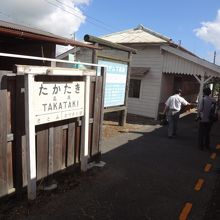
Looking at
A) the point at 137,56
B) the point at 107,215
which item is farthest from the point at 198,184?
the point at 137,56

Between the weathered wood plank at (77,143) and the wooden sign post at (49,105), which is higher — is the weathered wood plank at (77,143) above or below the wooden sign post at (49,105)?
below

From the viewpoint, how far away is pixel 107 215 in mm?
4441

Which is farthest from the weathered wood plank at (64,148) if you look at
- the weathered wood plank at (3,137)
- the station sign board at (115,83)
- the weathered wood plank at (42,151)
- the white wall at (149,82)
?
the white wall at (149,82)

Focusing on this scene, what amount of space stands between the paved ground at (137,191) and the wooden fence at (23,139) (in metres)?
→ 0.41

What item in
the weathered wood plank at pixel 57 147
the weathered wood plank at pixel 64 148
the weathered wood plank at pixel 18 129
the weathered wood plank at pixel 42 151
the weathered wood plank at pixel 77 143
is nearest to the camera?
the weathered wood plank at pixel 18 129

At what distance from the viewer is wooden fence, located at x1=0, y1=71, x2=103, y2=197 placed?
4.22m

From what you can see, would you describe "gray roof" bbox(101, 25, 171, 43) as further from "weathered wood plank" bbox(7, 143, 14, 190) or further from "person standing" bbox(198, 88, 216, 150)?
"weathered wood plank" bbox(7, 143, 14, 190)

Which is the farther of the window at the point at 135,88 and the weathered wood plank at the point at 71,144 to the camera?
the window at the point at 135,88

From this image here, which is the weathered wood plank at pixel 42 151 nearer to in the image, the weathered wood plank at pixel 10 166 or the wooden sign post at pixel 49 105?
the wooden sign post at pixel 49 105

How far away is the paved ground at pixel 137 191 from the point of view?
177 inches

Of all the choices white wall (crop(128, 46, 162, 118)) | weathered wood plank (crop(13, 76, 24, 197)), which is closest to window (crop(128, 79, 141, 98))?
white wall (crop(128, 46, 162, 118))

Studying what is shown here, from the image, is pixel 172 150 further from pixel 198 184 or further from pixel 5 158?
pixel 5 158

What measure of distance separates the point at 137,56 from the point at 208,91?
27.3ft

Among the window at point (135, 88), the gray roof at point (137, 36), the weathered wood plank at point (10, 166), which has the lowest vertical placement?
the weathered wood plank at point (10, 166)
